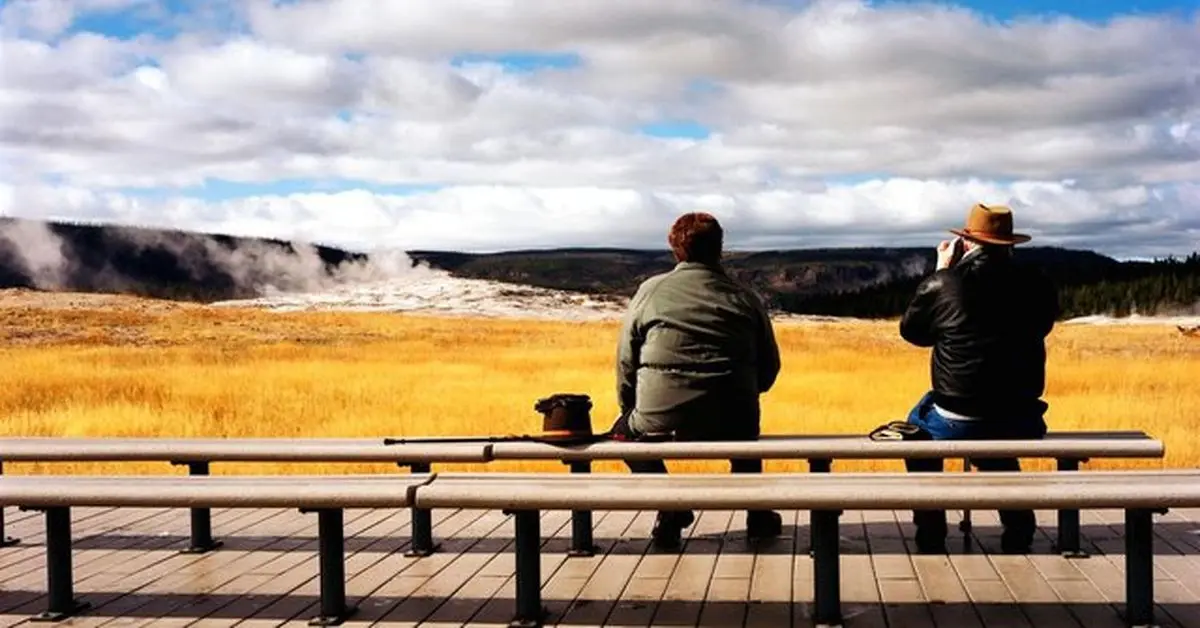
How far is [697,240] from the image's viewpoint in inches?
237

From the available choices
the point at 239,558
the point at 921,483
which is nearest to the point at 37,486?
the point at 239,558

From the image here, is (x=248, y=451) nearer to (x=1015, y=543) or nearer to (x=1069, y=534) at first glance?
(x=1015, y=543)

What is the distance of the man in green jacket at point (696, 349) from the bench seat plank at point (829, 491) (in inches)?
35.1

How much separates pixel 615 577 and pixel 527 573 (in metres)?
0.81

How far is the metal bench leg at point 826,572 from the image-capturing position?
4.84m

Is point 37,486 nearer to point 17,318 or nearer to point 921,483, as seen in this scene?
point 921,483

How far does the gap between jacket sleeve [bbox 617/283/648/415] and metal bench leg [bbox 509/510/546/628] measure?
115 centimetres

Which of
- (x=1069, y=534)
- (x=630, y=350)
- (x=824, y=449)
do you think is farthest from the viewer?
(x=630, y=350)

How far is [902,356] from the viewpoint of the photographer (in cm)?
2484

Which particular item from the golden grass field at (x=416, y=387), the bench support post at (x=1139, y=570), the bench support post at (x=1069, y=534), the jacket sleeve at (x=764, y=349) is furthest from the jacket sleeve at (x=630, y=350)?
the golden grass field at (x=416, y=387)

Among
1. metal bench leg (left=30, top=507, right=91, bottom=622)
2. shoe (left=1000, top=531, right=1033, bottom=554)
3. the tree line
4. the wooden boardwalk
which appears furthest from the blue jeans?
the tree line

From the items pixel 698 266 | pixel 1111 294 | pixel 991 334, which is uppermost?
pixel 698 266

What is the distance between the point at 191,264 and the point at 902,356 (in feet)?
269

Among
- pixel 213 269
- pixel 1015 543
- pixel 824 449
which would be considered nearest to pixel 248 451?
pixel 824 449
